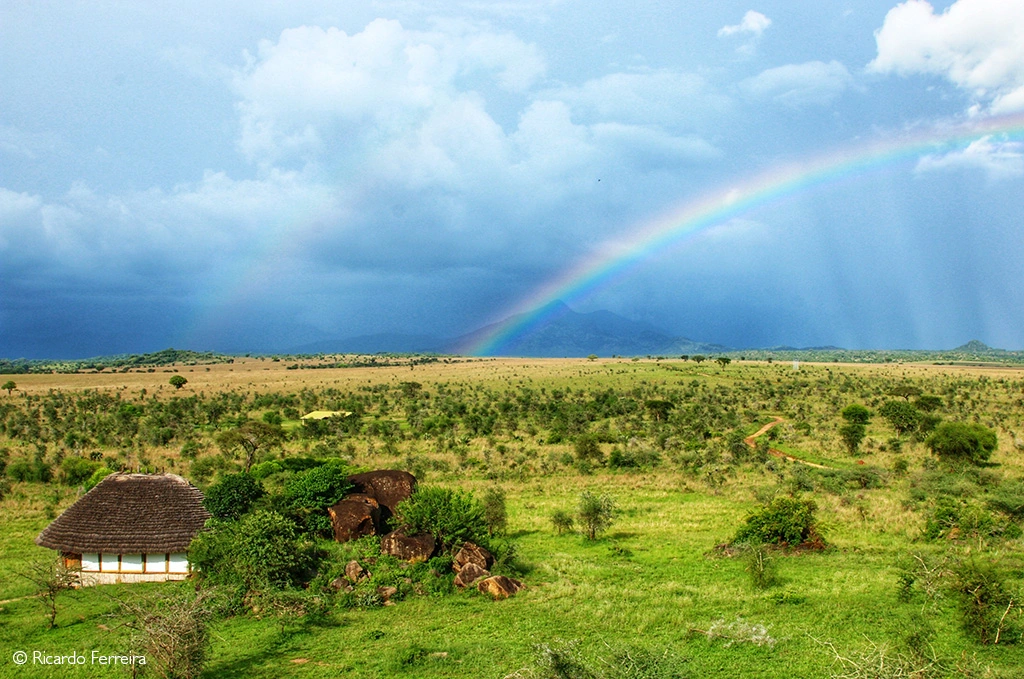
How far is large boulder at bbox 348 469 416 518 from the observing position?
84.4 feet

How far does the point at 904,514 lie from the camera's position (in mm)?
27266

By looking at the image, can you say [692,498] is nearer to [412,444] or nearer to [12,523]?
[412,444]

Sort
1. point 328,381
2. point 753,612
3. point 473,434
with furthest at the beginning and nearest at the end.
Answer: point 328,381, point 473,434, point 753,612

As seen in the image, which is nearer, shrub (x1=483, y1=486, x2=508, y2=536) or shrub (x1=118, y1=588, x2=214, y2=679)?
shrub (x1=118, y1=588, x2=214, y2=679)

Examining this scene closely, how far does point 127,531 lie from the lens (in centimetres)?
2073

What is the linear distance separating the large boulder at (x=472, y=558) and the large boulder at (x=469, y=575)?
18 cm

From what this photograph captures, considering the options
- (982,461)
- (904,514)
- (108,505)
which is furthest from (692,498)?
(108,505)

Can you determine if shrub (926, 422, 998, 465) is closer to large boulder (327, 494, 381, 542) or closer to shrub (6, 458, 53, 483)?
large boulder (327, 494, 381, 542)

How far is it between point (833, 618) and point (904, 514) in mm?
13402

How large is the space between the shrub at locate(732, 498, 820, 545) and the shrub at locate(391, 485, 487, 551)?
9.80m

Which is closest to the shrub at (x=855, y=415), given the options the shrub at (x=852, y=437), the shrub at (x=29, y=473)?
the shrub at (x=852, y=437)

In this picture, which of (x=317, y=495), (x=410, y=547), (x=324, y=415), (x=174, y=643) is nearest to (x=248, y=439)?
(x=324, y=415)

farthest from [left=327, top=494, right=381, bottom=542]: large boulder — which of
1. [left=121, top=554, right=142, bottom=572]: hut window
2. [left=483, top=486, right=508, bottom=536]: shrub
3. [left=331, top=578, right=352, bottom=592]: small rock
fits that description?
[left=121, top=554, right=142, bottom=572]: hut window

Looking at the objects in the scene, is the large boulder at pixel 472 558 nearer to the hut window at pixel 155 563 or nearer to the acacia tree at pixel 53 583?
the hut window at pixel 155 563
